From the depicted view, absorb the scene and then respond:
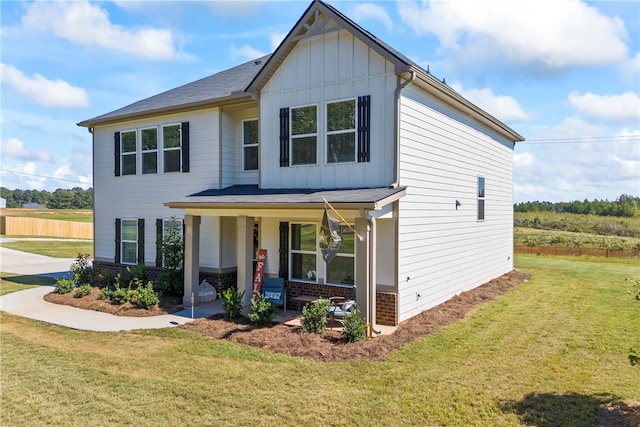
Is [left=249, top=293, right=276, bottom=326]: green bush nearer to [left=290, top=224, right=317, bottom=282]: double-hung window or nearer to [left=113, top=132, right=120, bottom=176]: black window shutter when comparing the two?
[left=290, top=224, right=317, bottom=282]: double-hung window

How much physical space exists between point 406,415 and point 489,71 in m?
17.5

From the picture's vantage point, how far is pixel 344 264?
1030 cm

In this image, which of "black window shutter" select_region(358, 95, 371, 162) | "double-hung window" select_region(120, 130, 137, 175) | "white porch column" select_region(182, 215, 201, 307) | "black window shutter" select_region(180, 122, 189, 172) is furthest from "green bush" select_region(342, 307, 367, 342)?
"double-hung window" select_region(120, 130, 137, 175)

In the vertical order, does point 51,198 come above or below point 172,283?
above

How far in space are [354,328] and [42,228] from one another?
154ft

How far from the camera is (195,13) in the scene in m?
11.4

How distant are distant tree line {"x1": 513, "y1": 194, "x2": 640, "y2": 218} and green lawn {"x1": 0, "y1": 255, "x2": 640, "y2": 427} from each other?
35712mm

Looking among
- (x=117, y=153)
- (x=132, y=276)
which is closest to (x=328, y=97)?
(x=132, y=276)

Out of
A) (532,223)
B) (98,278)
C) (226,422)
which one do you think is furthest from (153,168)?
(532,223)

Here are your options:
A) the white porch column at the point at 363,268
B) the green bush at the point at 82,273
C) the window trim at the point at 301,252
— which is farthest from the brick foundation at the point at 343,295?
the green bush at the point at 82,273

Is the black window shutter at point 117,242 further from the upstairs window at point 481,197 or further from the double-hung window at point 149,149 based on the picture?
the upstairs window at point 481,197

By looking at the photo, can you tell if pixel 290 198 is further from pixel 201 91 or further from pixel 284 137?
pixel 201 91

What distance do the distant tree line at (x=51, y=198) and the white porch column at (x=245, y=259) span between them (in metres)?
92.4

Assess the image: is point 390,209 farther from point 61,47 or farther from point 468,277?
point 61,47
